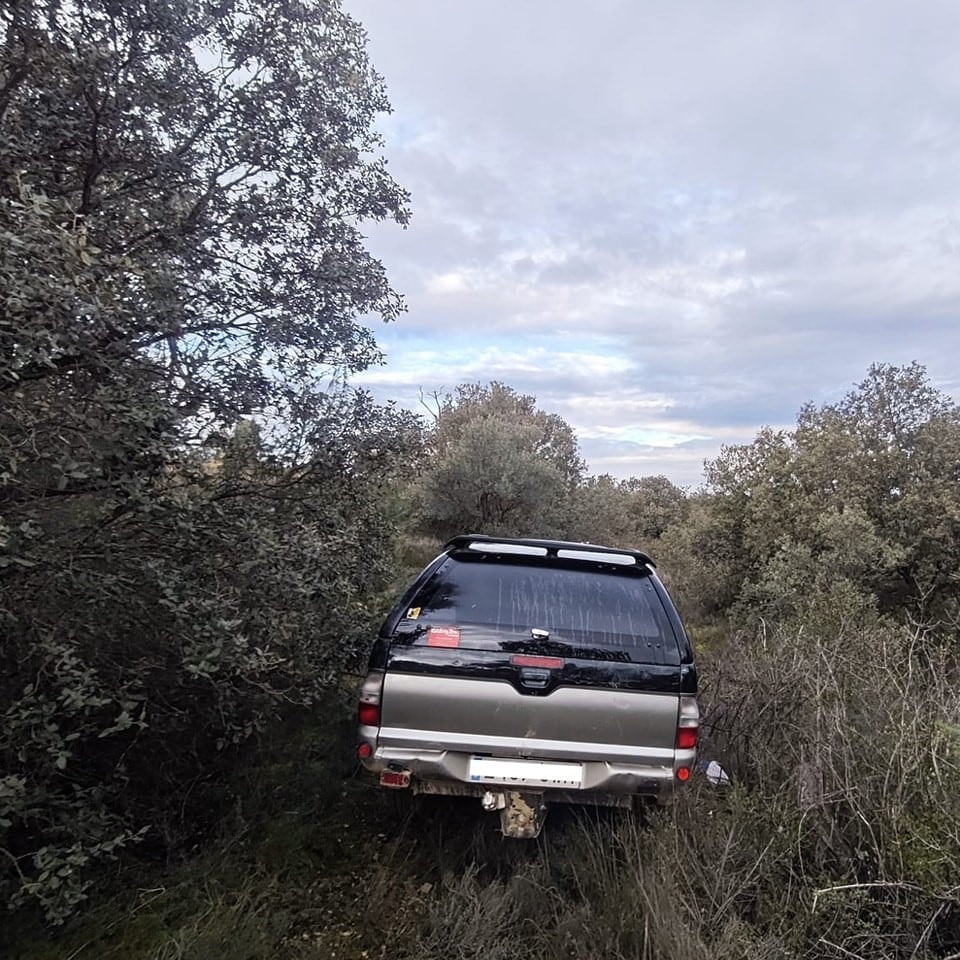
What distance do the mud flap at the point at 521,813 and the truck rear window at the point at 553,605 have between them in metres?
0.71

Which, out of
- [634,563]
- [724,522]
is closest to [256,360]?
[634,563]

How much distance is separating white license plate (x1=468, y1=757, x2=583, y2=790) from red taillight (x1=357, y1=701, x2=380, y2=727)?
1.57 ft

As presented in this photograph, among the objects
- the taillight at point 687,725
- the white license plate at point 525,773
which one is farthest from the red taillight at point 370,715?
the taillight at point 687,725

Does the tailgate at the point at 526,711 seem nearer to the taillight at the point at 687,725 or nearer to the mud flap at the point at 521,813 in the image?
the taillight at the point at 687,725

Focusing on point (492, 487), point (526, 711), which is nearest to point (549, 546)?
point (526, 711)

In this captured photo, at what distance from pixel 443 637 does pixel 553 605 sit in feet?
2.07

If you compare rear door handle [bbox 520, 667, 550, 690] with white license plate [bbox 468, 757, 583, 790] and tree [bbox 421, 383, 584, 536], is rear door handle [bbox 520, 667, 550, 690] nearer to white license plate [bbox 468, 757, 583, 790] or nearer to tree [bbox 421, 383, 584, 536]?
white license plate [bbox 468, 757, 583, 790]

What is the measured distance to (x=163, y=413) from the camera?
2.67m

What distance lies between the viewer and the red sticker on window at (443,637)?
2.78 m

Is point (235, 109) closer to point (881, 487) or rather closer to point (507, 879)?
point (507, 879)

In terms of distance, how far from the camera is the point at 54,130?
3123mm

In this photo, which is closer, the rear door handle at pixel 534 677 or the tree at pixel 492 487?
the rear door handle at pixel 534 677

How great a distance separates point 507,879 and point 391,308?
12.4 ft

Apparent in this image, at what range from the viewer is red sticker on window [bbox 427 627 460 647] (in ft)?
9.12
